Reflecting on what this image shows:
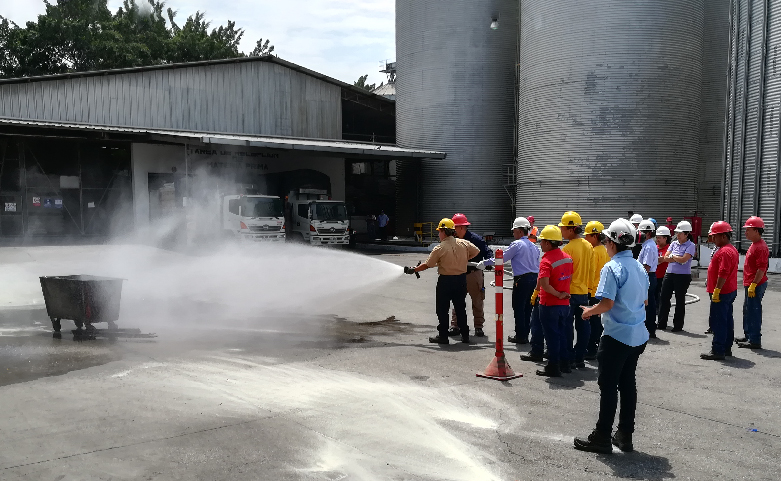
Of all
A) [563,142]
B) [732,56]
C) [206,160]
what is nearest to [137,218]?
[206,160]

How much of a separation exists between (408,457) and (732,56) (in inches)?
794

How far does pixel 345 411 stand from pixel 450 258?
3888 millimetres

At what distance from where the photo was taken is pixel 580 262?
314 inches

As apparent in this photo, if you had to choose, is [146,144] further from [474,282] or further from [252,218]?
[474,282]

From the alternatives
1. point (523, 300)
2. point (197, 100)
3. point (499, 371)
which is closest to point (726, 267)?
point (523, 300)

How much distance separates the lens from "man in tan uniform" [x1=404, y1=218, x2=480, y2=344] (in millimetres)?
9547

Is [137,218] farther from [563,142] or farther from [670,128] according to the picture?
[670,128]

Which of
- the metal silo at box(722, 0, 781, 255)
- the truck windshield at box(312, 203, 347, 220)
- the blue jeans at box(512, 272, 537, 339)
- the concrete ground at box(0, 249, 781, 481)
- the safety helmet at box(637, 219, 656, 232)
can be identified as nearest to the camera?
the concrete ground at box(0, 249, 781, 481)

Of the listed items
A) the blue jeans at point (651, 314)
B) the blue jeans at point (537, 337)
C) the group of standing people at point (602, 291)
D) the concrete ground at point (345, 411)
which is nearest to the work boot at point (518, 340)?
the group of standing people at point (602, 291)

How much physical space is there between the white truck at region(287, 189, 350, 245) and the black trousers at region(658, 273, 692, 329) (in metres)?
19.5

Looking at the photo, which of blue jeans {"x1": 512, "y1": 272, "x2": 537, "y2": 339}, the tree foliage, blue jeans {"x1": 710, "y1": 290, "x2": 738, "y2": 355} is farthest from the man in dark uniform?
the tree foliage

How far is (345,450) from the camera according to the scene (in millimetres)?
5152

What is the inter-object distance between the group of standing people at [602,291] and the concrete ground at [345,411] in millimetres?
349

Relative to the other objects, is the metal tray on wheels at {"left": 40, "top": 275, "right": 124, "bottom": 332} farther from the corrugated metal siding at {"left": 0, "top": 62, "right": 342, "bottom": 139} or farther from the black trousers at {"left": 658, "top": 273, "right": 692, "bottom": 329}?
the corrugated metal siding at {"left": 0, "top": 62, "right": 342, "bottom": 139}
